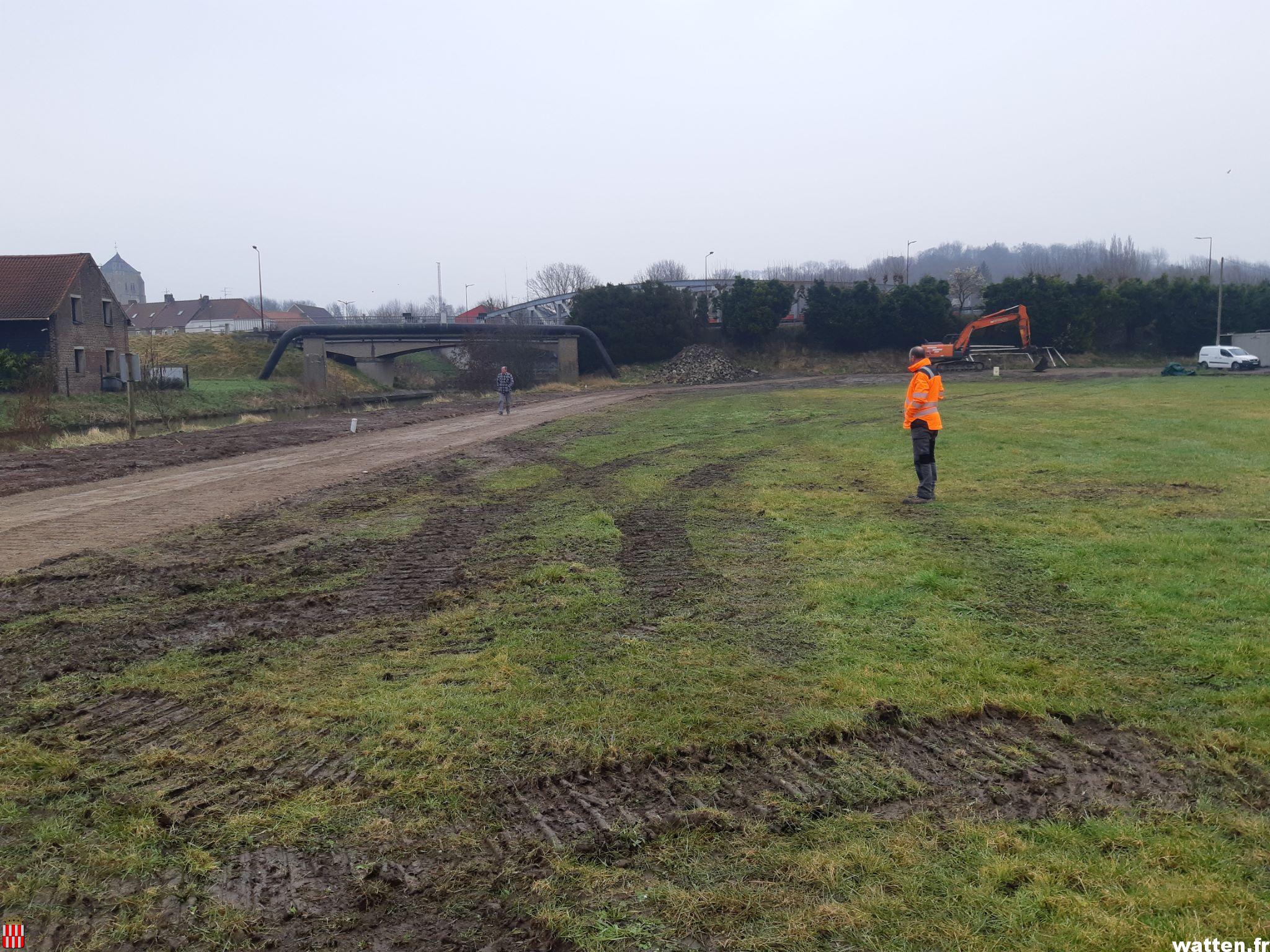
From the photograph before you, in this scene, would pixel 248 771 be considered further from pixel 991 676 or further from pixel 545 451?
pixel 545 451

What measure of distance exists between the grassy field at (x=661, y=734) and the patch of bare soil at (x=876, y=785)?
22mm

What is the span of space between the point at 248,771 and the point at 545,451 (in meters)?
15.7

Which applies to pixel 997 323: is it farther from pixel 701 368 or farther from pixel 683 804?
pixel 683 804

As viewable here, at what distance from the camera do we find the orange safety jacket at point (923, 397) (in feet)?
38.1

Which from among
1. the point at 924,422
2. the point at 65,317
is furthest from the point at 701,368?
the point at 924,422

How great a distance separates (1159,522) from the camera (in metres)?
9.63

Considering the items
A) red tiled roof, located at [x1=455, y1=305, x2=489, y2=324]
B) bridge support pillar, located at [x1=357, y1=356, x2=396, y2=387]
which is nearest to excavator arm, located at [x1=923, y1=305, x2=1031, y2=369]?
bridge support pillar, located at [x1=357, y1=356, x2=396, y2=387]

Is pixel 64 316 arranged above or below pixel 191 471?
above

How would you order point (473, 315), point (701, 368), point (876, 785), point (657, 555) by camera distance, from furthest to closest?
point (473, 315) → point (701, 368) → point (657, 555) → point (876, 785)

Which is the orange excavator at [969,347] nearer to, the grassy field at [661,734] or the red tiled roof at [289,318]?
the grassy field at [661,734]

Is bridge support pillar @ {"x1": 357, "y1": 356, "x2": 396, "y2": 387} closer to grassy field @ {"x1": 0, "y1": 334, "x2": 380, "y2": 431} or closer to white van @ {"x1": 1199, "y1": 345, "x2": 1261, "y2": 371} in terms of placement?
grassy field @ {"x1": 0, "y1": 334, "x2": 380, "y2": 431}

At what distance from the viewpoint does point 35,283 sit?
46.2 m

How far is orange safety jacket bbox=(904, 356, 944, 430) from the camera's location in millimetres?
11617

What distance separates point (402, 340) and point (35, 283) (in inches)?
874
